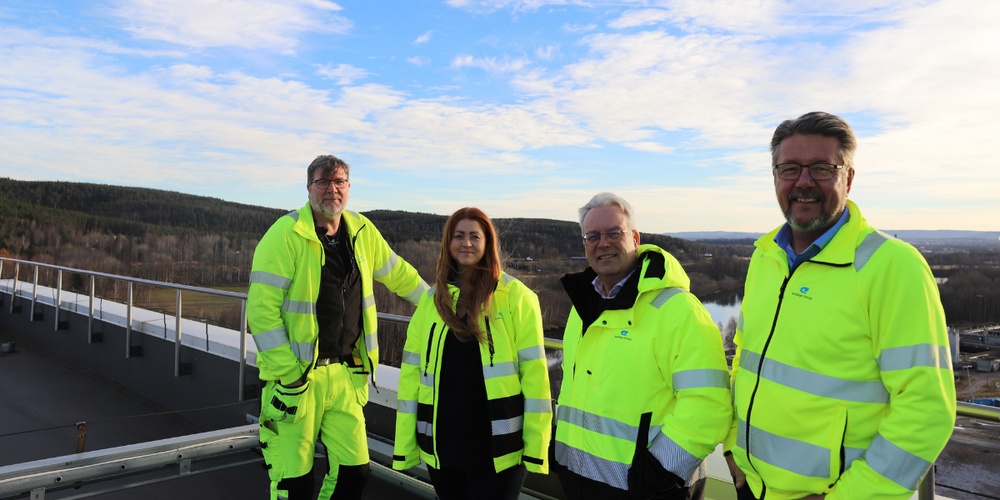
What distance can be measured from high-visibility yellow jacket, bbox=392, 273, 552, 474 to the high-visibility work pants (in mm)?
562

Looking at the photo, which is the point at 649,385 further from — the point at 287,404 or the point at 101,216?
the point at 101,216

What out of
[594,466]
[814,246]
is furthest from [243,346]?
[814,246]

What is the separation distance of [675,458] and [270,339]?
5.98 feet

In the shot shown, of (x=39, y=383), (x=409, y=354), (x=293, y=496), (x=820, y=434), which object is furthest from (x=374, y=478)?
(x=39, y=383)

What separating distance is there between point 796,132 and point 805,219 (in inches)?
9.2

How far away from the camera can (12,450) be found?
5.02 m

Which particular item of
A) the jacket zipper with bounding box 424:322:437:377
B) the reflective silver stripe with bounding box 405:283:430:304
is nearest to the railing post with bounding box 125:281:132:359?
the reflective silver stripe with bounding box 405:283:430:304

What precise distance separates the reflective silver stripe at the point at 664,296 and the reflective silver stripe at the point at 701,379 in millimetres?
218

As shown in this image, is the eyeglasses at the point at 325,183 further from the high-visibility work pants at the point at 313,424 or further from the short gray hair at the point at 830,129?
the short gray hair at the point at 830,129

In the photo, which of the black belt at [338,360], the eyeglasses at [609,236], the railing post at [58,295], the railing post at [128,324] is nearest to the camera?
the eyeglasses at [609,236]

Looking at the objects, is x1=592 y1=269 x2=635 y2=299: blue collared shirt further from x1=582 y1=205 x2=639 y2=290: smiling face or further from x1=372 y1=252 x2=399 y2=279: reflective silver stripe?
x1=372 y1=252 x2=399 y2=279: reflective silver stripe

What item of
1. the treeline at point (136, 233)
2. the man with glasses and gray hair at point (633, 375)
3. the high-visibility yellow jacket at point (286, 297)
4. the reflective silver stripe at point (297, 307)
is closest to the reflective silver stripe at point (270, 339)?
the high-visibility yellow jacket at point (286, 297)

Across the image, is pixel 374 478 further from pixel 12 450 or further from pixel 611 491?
pixel 12 450

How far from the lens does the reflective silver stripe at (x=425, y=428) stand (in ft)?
7.55
